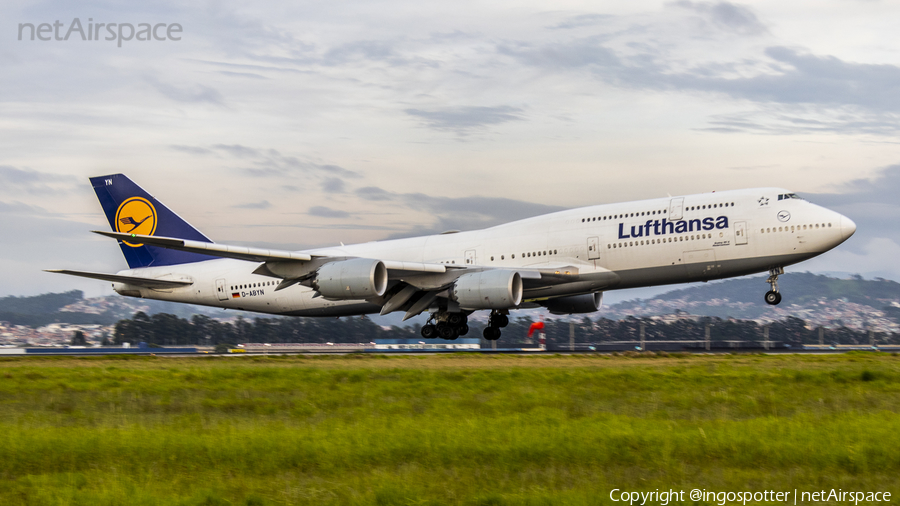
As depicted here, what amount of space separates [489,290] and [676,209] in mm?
7883

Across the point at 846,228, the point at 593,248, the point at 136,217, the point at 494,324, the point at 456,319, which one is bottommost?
the point at 494,324

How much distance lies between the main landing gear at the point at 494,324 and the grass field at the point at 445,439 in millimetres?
18081

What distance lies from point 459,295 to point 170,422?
19.6 meters

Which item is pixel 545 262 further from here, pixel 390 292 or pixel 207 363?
pixel 207 363

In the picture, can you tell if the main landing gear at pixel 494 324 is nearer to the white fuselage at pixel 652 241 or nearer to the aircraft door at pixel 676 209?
the white fuselage at pixel 652 241

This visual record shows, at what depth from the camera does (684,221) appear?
3219cm

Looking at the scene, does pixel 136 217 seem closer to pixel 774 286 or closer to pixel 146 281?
pixel 146 281

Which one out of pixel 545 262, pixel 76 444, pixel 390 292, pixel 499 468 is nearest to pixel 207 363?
pixel 390 292

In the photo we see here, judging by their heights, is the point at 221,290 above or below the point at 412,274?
below

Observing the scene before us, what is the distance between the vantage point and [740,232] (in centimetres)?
3153

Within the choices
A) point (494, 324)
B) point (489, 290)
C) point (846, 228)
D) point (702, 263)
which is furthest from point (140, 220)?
point (846, 228)

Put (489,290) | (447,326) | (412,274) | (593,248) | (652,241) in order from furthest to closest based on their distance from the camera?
(447,326) < (412,274) < (593,248) < (652,241) < (489,290)

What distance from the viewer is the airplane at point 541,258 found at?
31469 mm

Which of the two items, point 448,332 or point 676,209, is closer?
point 676,209
